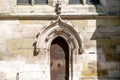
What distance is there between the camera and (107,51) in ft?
36.0

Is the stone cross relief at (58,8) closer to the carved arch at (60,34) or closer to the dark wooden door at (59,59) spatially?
the carved arch at (60,34)

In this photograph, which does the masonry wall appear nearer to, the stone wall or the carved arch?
the stone wall

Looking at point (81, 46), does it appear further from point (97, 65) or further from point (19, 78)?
point (19, 78)

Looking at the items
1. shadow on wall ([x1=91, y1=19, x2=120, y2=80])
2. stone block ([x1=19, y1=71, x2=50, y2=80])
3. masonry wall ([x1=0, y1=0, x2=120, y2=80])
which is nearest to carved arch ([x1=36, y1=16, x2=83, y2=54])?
masonry wall ([x1=0, y1=0, x2=120, y2=80])

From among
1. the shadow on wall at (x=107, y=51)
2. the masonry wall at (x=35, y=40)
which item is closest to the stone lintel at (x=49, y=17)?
the masonry wall at (x=35, y=40)

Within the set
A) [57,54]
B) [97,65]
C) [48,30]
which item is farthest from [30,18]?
[97,65]

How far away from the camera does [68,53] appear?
1107cm

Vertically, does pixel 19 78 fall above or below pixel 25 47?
below

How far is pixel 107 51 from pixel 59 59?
1402 mm

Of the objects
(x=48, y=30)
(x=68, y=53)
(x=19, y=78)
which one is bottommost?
(x=19, y=78)

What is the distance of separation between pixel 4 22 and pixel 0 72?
56.7 inches

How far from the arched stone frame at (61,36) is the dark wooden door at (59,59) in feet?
0.57

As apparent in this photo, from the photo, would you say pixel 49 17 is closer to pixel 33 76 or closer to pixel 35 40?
pixel 35 40

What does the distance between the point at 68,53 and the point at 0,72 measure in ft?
6.61
